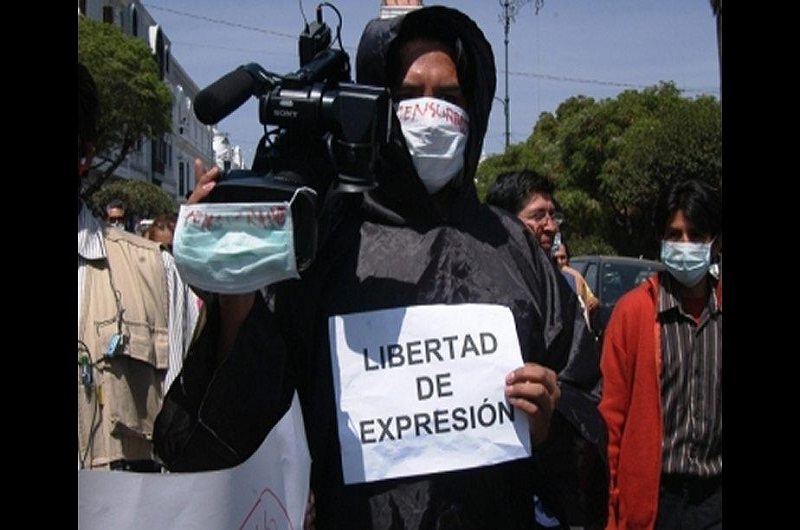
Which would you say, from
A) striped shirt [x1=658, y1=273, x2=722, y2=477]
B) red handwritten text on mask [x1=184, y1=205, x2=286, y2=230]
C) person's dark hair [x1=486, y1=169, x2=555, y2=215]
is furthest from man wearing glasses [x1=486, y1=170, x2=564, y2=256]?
red handwritten text on mask [x1=184, y1=205, x2=286, y2=230]

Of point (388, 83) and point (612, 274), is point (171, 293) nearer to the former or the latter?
point (388, 83)

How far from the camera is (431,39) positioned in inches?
96.1

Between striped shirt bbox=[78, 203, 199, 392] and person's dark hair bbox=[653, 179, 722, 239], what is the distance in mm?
2101

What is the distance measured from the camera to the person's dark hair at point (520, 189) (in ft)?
18.7

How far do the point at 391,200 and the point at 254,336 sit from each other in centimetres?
48

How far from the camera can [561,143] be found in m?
35.8

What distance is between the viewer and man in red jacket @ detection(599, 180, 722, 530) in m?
4.03

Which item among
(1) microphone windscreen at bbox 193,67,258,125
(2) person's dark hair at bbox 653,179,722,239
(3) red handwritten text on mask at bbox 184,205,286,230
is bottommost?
(3) red handwritten text on mask at bbox 184,205,286,230

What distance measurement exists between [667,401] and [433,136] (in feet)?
6.97

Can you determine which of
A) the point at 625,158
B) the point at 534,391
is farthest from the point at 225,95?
the point at 625,158

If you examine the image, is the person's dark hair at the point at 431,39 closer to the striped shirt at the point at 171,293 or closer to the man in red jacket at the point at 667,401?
the striped shirt at the point at 171,293

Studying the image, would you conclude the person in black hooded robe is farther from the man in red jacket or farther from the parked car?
the parked car
